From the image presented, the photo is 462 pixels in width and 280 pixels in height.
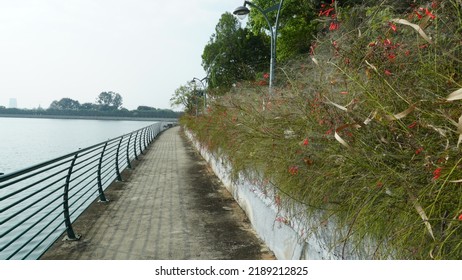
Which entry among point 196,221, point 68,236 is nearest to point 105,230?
point 68,236

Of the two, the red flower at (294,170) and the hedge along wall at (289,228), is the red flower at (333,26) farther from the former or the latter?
the hedge along wall at (289,228)

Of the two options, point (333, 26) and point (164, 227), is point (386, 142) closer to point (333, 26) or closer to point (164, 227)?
point (333, 26)

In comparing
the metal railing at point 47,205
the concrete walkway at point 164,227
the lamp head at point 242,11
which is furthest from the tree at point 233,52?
the concrete walkway at point 164,227

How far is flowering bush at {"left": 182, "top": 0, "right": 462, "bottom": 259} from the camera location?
213 cm

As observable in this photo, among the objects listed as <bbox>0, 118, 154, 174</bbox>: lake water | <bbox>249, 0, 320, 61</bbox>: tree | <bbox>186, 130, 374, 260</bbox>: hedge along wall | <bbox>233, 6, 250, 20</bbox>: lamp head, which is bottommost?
<bbox>0, 118, 154, 174</bbox>: lake water

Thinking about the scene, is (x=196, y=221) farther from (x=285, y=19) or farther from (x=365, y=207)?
(x=285, y=19)

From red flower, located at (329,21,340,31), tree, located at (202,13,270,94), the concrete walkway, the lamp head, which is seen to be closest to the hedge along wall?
the concrete walkway

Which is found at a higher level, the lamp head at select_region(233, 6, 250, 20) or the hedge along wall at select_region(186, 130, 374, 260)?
the lamp head at select_region(233, 6, 250, 20)

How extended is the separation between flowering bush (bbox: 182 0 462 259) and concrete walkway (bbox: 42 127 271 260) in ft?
3.80

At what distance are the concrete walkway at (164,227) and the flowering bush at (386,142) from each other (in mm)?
1159

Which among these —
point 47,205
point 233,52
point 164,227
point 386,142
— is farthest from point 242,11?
point 233,52

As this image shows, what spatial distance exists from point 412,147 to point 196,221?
150 inches

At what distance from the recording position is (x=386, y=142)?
2559mm

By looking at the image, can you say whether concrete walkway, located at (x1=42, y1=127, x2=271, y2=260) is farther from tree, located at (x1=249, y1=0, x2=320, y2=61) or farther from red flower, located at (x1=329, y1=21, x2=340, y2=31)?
tree, located at (x1=249, y1=0, x2=320, y2=61)
